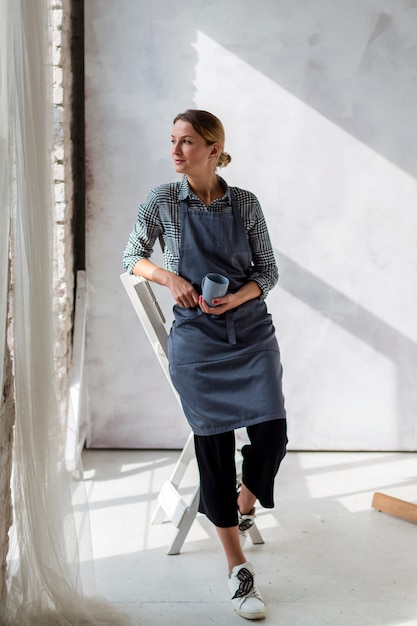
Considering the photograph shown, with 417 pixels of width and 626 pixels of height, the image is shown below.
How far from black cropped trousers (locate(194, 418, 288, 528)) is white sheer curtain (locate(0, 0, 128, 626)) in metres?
0.51

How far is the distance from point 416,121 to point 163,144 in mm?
1263

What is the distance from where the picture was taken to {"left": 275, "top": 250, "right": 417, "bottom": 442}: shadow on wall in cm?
425

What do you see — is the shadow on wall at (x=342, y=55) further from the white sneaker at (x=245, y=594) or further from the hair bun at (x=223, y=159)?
the white sneaker at (x=245, y=594)

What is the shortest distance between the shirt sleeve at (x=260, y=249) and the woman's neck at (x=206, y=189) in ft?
0.43

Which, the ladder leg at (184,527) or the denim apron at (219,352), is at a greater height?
the denim apron at (219,352)

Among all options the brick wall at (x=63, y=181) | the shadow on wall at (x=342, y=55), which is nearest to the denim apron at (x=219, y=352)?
the brick wall at (x=63, y=181)

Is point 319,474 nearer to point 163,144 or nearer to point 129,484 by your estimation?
point 129,484

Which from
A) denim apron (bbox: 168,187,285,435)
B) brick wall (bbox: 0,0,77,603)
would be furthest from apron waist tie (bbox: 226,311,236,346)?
brick wall (bbox: 0,0,77,603)

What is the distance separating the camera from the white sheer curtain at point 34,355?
2154 millimetres

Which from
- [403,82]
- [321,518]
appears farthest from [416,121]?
[321,518]

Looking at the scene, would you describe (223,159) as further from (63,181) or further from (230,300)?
(63,181)

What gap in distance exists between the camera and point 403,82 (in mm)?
4121

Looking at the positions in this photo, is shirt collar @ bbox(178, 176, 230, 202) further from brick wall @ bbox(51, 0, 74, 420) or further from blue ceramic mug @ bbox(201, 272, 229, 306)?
brick wall @ bbox(51, 0, 74, 420)

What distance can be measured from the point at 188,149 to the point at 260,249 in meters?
0.44
